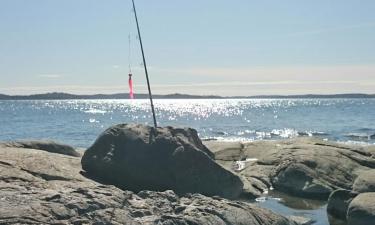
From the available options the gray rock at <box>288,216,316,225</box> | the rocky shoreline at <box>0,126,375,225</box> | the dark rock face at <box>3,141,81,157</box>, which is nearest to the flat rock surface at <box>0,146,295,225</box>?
the rocky shoreline at <box>0,126,375,225</box>

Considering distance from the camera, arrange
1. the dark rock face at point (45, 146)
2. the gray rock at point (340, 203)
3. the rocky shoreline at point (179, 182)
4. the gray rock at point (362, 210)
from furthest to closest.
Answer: the dark rock face at point (45, 146), the gray rock at point (340, 203), the gray rock at point (362, 210), the rocky shoreline at point (179, 182)

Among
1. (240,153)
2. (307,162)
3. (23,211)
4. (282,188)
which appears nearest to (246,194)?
(282,188)

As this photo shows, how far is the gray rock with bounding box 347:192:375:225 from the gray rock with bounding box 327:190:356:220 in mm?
937

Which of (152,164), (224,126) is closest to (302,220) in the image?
(152,164)

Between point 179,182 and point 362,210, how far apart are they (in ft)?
14.1

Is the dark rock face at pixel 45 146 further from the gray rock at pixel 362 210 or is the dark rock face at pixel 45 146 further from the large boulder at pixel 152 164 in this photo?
the gray rock at pixel 362 210

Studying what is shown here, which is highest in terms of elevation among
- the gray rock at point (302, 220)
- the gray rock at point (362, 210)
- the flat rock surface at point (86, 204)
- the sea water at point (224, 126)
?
the flat rock surface at point (86, 204)

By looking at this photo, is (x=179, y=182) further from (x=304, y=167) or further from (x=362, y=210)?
(x=304, y=167)

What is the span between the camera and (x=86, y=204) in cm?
872

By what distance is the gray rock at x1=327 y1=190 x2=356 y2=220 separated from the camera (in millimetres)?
13695

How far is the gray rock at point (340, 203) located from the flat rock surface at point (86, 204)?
3.12 meters

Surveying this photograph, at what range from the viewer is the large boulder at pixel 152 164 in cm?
1266

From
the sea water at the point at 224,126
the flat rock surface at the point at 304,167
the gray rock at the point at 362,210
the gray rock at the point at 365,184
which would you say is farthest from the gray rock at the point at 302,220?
the sea water at the point at 224,126

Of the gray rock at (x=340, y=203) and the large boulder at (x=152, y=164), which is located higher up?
the large boulder at (x=152, y=164)
